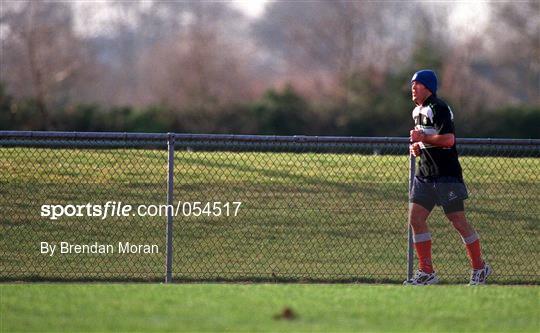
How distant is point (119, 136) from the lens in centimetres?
984

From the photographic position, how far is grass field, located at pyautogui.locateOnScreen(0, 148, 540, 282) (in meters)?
10.8

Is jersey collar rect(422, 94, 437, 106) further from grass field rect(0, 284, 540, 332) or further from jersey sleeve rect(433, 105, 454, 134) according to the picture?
grass field rect(0, 284, 540, 332)

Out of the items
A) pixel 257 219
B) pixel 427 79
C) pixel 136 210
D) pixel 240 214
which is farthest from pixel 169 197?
pixel 427 79

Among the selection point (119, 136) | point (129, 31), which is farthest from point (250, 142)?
point (129, 31)

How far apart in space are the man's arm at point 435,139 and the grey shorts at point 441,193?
36cm

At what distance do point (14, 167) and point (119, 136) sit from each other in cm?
162

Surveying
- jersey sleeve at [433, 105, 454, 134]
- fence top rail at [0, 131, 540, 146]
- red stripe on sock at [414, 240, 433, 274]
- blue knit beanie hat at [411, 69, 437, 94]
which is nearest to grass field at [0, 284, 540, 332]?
red stripe on sock at [414, 240, 433, 274]

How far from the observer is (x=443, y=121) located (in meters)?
9.41

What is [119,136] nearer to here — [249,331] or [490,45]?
[249,331]

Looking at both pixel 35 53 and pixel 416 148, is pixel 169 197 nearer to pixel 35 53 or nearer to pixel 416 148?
pixel 416 148

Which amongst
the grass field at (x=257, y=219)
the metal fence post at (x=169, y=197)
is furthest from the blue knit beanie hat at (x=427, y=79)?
A: the metal fence post at (x=169, y=197)

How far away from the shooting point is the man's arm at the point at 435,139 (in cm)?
933

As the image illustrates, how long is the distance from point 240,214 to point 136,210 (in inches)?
48.0

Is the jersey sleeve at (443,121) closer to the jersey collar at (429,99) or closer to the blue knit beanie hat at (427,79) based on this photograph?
the jersey collar at (429,99)
